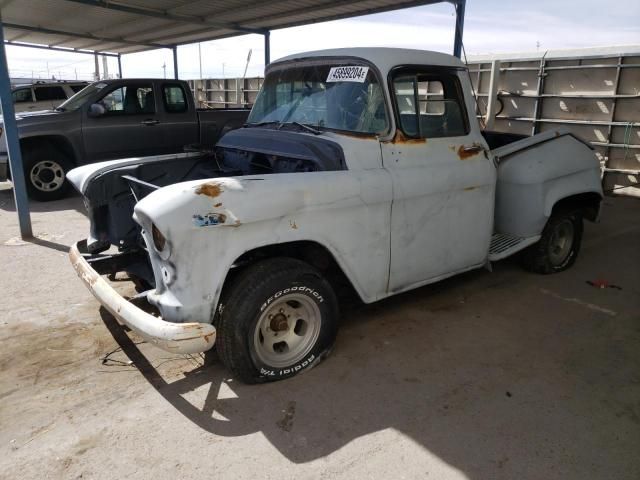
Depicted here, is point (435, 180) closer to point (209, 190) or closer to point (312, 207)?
point (312, 207)

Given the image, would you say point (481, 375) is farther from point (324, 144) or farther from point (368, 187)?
point (324, 144)

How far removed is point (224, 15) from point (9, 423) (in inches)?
368

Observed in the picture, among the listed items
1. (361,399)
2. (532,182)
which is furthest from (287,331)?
(532,182)

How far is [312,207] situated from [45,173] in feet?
24.4

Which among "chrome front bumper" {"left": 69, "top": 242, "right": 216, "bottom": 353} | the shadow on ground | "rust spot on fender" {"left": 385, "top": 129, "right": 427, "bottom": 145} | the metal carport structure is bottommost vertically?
the shadow on ground

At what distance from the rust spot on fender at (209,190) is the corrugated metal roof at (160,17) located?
641 cm

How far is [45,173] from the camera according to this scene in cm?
882

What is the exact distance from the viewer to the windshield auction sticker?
151 inches

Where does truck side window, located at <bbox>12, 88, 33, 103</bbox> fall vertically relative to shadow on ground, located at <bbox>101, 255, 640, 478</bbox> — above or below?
above

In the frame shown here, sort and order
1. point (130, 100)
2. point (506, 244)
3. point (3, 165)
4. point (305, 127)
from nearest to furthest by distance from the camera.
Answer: point (305, 127)
point (506, 244)
point (3, 165)
point (130, 100)

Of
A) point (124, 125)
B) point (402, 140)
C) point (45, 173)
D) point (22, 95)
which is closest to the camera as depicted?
point (402, 140)

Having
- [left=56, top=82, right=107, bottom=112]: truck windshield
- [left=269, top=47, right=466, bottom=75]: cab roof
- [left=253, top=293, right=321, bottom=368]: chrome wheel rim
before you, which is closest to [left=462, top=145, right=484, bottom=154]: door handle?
[left=269, top=47, right=466, bottom=75]: cab roof

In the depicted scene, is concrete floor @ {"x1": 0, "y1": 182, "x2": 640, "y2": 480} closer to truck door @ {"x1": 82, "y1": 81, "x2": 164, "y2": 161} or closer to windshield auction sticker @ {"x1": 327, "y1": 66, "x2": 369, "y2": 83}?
windshield auction sticker @ {"x1": 327, "y1": 66, "x2": 369, "y2": 83}

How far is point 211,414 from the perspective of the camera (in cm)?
307
